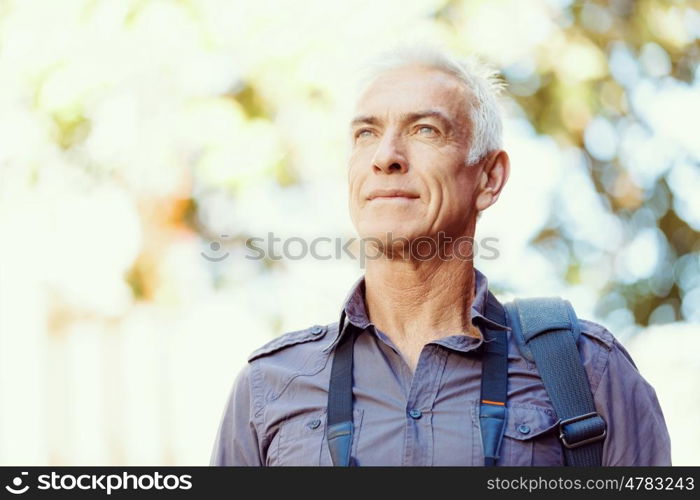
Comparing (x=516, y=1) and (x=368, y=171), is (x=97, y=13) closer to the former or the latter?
(x=516, y=1)

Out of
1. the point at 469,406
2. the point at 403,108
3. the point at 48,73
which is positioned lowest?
the point at 469,406

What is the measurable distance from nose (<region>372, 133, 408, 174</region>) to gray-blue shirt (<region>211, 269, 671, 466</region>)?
1.19 ft

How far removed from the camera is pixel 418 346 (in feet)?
7.75

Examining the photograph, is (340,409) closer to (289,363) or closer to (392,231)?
(289,363)

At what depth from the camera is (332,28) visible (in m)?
4.61

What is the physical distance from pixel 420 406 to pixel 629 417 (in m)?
0.54

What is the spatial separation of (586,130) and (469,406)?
3770 millimetres

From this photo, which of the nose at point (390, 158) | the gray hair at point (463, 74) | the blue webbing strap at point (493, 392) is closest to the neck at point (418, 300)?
the blue webbing strap at point (493, 392)

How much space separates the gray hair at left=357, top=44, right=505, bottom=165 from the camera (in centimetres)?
251

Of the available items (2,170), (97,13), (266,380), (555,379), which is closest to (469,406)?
(555,379)

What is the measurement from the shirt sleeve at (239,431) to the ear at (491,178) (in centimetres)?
84

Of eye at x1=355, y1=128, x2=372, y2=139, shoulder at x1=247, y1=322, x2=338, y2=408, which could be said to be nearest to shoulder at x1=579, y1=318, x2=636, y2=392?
shoulder at x1=247, y1=322, x2=338, y2=408

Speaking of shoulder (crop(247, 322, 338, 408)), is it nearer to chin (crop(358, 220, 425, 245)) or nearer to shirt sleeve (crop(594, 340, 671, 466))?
chin (crop(358, 220, 425, 245))

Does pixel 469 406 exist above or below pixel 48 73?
below
